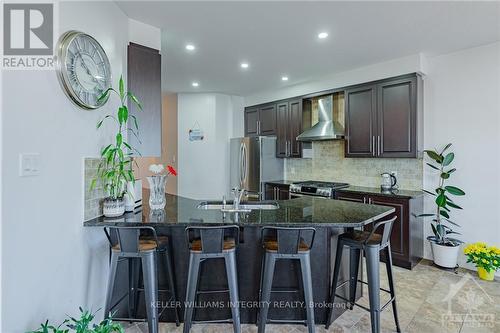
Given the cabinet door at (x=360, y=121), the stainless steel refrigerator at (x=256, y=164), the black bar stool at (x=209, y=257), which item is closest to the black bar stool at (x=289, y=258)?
the black bar stool at (x=209, y=257)

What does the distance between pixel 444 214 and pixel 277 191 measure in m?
2.44

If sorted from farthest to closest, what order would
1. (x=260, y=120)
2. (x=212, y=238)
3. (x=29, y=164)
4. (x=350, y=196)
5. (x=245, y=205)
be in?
(x=260, y=120), (x=350, y=196), (x=245, y=205), (x=212, y=238), (x=29, y=164)

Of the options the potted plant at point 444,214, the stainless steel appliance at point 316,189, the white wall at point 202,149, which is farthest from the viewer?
the white wall at point 202,149

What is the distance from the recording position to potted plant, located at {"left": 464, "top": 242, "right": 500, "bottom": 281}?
9.93ft

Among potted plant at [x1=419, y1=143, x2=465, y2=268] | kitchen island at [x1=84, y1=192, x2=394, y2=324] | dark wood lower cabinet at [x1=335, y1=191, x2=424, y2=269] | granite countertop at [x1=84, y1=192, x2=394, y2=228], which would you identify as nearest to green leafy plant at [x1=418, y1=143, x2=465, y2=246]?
potted plant at [x1=419, y1=143, x2=465, y2=268]

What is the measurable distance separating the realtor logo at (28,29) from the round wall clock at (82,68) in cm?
8

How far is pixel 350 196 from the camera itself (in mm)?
3947

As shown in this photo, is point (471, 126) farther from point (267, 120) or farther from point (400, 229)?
point (267, 120)

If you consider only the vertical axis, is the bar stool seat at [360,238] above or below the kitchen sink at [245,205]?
below

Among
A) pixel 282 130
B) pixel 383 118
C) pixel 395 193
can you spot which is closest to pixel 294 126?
pixel 282 130

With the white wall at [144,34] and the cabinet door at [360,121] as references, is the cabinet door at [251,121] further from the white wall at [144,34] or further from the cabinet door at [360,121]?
the white wall at [144,34]

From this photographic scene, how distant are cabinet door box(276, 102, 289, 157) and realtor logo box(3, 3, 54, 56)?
388 cm

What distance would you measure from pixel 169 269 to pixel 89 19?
6.41 feet

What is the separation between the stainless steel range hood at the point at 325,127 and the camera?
4332 mm
